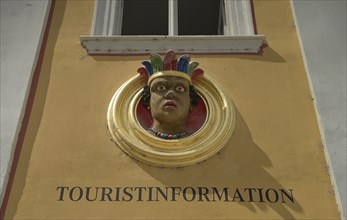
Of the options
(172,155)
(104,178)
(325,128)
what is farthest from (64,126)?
(325,128)

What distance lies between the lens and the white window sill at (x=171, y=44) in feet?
22.2

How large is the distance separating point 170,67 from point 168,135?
76 cm

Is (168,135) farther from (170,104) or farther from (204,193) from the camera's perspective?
(204,193)

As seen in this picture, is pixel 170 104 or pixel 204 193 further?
pixel 170 104

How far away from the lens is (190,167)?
223 inches

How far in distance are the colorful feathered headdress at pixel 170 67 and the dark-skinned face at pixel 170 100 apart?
6cm

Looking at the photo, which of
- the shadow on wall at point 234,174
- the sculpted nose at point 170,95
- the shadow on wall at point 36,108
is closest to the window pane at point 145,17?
the shadow on wall at point 36,108

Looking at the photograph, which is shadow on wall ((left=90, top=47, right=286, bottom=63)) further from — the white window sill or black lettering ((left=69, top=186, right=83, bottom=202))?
black lettering ((left=69, top=186, right=83, bottom=202))

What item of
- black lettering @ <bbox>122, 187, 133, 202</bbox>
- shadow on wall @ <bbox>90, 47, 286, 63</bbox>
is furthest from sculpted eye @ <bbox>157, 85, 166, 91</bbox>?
black lettering @ <bbox>122, 187, 133, 202</bbox>

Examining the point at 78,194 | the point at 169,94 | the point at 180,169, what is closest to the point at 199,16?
the point at 169,94

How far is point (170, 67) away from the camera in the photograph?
608cm

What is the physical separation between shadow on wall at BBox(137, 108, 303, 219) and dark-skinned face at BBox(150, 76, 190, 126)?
545 millimetres

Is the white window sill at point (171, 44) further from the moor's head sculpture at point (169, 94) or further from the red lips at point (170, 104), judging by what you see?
the red lips at point (170, 104)

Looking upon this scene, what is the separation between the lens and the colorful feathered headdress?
6.06m
